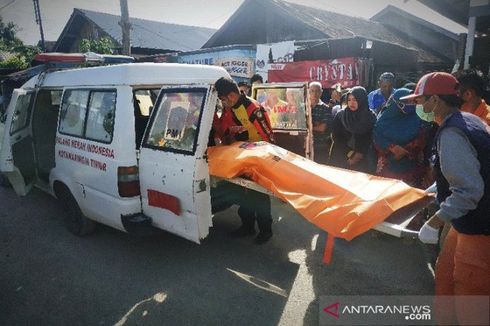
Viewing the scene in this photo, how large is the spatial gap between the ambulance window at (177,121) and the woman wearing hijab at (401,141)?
87.9 inches

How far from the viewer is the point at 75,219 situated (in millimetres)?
4461

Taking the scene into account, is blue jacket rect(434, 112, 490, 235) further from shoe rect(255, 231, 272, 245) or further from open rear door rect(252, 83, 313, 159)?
open rear door rect(252, 83, 313, 159)

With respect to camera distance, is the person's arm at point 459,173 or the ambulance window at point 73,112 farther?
the ambulance window at point 73,112

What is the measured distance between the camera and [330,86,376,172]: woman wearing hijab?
14.5ft

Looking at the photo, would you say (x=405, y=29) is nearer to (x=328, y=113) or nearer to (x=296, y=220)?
(x=328, y=113)

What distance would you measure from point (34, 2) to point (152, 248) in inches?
1432

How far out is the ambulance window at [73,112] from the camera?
4086 millimetres

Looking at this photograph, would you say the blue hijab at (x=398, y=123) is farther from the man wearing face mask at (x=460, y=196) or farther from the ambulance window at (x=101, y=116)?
the ambulance window at (x=101, y=116)

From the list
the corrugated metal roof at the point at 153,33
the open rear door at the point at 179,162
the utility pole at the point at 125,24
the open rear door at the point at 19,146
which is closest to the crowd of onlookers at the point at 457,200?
the open rear door at the point at 179,162

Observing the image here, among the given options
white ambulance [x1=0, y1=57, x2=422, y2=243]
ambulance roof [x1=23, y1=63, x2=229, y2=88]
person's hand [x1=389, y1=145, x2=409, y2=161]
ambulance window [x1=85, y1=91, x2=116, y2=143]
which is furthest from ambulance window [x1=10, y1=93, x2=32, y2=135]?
person's hand [x1=389, y1=145, x2=409, y2=161]

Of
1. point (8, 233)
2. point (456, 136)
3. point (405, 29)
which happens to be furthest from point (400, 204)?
point (405, 29)

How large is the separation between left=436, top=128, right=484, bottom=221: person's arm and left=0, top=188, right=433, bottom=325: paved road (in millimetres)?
1548

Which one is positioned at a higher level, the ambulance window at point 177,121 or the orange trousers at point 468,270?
the ambulance window at point 177,121

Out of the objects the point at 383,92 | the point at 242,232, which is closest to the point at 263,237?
the point at 242,232
